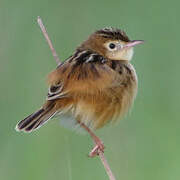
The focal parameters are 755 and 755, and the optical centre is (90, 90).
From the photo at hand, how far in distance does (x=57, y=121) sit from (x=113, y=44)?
3.16 ft

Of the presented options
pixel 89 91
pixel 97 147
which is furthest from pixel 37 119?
pixel 97 147

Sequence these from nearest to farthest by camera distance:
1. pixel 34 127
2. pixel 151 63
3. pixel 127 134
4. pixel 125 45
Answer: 1. pixel 34 127
2. pixel 125 45
3. pixel 127 134
4. pixel 151 63

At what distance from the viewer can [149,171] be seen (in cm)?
608

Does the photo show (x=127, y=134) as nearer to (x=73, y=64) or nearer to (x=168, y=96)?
(x=168, y=96)

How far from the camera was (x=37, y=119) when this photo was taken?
215 inches

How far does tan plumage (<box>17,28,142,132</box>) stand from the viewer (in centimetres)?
553

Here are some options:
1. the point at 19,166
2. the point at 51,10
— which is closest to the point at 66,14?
the point at 51,10

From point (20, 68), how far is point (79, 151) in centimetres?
95

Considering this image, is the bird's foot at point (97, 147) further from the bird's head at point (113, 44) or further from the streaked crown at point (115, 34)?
the streaked crown at point (115, 34)

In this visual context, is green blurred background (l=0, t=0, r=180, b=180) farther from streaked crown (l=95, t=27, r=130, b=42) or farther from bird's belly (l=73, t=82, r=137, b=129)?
streaked crown (l=95, t=27, r=130, b=42)

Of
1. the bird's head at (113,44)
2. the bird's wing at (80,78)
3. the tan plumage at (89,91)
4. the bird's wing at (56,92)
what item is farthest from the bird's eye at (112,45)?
the bird's wing at (56,92)

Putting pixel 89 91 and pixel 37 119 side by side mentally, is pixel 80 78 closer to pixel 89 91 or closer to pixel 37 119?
pixel 89 91

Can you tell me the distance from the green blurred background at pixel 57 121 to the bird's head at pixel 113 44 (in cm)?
70

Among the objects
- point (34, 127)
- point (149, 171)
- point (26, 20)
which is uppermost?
point (26, 20)
